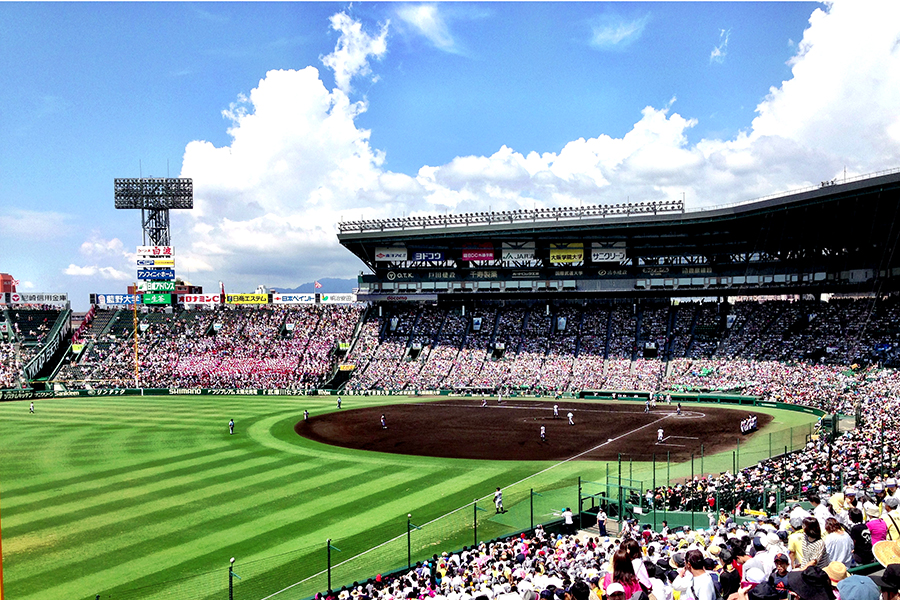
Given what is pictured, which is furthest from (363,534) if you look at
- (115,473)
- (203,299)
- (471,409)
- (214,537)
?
(203,299)

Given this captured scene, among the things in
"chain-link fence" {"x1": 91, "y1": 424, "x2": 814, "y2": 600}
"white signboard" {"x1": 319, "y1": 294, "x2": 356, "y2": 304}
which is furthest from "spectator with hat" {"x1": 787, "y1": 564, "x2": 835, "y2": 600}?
"white signboard" {"x1": 319, "y1": 294, "x2": 356, "y2": 304}

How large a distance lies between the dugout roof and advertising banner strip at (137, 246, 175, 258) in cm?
2767

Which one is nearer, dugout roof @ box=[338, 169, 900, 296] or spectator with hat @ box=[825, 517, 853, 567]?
spectator with hat @ box=[825, 517, 853, 567]

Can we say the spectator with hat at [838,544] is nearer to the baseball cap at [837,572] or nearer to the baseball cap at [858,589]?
the baseball cap at [837,572]

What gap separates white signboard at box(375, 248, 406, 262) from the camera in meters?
77.1

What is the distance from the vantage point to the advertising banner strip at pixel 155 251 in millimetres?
81938

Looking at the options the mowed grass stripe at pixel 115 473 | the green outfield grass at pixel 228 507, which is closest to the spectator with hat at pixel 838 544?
the green outfield grass at pixel 228 507

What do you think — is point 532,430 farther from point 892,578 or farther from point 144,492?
point 892,578

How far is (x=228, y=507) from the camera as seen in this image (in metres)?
23.8

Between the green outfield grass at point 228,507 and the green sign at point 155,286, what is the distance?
150ft

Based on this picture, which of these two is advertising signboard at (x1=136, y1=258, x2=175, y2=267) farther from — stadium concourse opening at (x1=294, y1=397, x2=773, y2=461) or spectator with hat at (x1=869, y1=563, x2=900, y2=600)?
spectator with hat at (x1=869, y1=563, x2=900, y2=600)

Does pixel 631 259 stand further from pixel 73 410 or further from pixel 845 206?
pixel 73 410

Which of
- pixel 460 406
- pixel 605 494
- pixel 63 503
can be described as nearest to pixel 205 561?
pixel 63 503

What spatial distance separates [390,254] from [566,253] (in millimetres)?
23868
